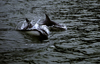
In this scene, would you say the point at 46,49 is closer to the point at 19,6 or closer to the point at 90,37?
the point at 90,37

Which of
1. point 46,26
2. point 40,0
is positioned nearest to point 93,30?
point 46,26

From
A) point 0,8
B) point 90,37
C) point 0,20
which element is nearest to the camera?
point 90,37

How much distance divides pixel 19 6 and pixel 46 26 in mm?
6188

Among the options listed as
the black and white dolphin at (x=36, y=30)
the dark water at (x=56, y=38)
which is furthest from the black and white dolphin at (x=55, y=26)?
the dark water at (x=56, y=38)

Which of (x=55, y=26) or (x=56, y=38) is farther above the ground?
(x=55, y=26)

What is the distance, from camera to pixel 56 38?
1012 centimetres

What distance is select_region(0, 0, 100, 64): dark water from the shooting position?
7.76 metres

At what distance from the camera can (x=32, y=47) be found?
8812mm

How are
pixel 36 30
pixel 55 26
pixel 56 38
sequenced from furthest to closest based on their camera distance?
pixel 55 26, pixel 36 30, pixel 56 38

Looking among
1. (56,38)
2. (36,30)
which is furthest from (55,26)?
(56,38)

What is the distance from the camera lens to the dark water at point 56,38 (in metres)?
7.76

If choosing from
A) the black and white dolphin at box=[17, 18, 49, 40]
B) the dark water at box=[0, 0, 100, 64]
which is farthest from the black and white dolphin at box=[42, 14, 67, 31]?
the dark water at box=[0, 0, 100, 64]

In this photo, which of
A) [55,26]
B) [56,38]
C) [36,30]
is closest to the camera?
[56,38]

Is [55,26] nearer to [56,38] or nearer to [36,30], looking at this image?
[36,30]
